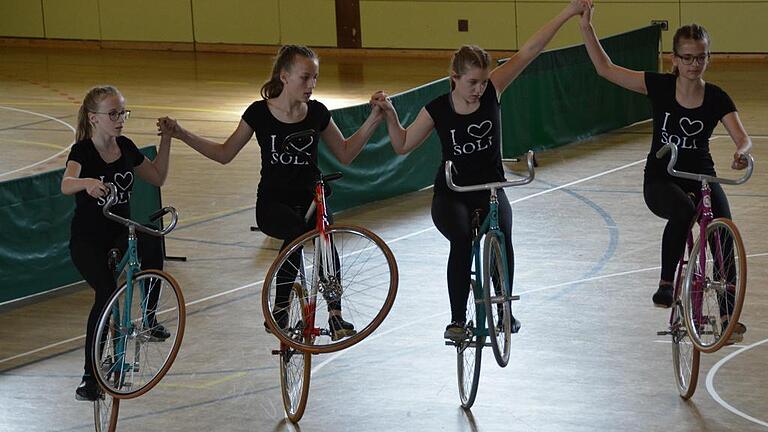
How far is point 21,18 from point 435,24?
9.69 metres

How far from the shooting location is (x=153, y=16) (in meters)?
27.5

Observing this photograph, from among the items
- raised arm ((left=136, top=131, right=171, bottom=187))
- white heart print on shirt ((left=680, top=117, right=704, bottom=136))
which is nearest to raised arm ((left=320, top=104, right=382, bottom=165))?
raised arm ((left=136, top=131, right=171, bottom=187))

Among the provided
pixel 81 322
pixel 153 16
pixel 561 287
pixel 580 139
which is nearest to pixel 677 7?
pixel 580 139

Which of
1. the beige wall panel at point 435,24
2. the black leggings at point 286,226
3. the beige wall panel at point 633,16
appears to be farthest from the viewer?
the beige wall panel at point 435,24

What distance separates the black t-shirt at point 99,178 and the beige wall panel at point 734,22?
17.0 metres

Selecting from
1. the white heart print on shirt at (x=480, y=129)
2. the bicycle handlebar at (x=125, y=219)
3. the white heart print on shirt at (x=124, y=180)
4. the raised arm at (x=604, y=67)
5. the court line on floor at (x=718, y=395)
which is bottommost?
the court line on floor at (x=718, y=395)

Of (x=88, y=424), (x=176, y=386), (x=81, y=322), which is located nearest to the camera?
(x=88, y=424)

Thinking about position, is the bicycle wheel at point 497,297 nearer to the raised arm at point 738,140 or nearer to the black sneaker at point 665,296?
the black sneaker at point 665,296

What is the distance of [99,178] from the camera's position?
693 centimetres

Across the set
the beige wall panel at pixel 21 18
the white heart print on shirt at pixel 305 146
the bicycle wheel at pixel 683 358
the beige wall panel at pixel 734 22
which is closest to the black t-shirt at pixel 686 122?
the bicycle wheel at pixel 683 358

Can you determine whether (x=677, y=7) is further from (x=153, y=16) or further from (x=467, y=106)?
(x=467, y=106)

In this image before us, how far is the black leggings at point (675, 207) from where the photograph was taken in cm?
723

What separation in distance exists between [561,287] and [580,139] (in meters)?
6.69

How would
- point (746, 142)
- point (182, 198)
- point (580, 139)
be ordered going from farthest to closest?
point (580, 139) < point (182, 198) < point (746, 142)
